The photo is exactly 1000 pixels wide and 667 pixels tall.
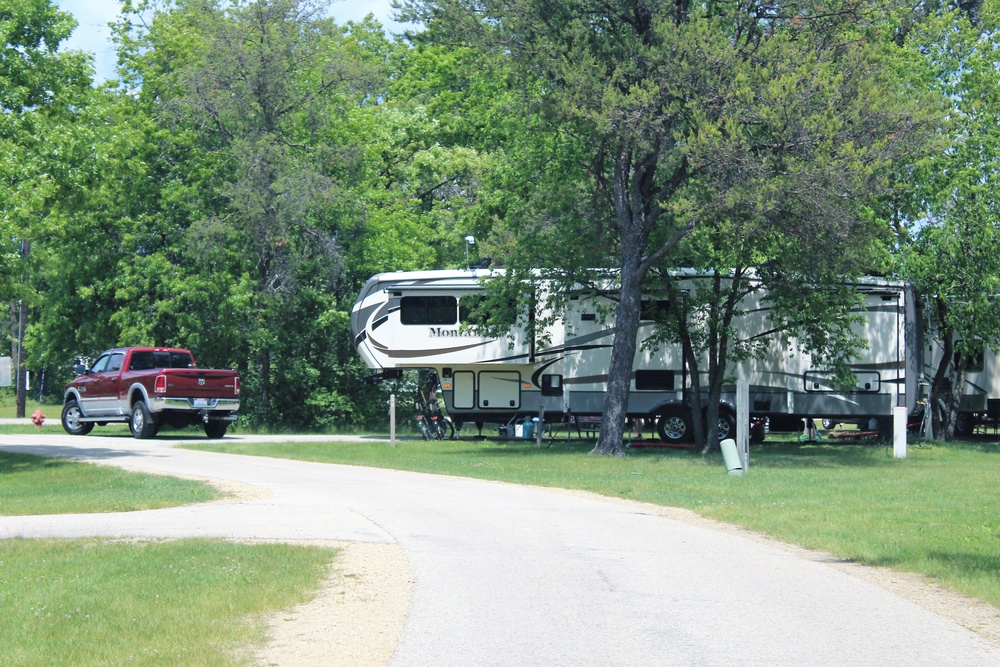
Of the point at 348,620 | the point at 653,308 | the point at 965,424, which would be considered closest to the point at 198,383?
the point at 653,308

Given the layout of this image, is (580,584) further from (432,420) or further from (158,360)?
(158,360)

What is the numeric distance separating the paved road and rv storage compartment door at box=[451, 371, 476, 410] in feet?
46.5

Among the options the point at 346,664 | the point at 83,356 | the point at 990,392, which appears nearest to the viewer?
the point at 346,664

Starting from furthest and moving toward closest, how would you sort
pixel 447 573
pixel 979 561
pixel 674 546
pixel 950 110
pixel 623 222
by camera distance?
pixel 950 110, pixel 623 222, pixel 674 546, pixel 979 561, pixel 447 573

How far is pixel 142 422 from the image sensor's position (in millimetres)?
31688

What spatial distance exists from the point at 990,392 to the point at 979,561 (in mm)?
28188

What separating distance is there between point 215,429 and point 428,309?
21.8 feet

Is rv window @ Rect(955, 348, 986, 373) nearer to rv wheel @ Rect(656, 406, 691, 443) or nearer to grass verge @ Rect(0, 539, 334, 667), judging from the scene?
rv wheel @ Rect(656, 406, 691, 443)

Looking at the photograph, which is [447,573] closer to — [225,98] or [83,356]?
[225,98]

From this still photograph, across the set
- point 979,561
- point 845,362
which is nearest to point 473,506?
point 979,561

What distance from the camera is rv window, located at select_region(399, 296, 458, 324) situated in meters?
32.4

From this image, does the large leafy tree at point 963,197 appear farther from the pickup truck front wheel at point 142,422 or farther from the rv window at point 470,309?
the pickup truck front wheel at point 142,422

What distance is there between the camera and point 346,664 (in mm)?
7305

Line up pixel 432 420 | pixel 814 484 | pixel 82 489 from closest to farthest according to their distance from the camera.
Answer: pixel 82 489 < pixel 814 484 < pixel 432 420
